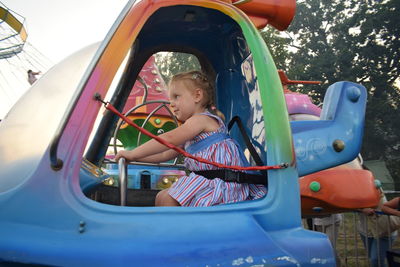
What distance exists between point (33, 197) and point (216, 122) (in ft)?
3.15

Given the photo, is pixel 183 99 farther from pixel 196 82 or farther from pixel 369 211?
pixel 369 211

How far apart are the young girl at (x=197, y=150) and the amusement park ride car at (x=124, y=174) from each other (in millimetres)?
156

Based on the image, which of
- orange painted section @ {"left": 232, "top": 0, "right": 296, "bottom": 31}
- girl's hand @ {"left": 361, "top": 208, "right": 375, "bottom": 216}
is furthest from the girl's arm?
girl's hand @ {"left": 361, "top": 208, "right": 375, "bottom": 216}

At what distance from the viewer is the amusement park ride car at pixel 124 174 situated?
109cm

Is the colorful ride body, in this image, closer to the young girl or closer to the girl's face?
the young girl

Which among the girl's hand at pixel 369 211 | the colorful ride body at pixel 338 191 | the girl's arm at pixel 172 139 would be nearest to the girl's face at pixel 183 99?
the girl's arm at pixel 172 139

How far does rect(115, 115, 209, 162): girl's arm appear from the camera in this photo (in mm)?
1555

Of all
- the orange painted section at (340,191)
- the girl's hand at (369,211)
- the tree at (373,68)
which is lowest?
the girl's hand at (369,211)

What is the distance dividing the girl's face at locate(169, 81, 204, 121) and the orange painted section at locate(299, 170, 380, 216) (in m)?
1.46

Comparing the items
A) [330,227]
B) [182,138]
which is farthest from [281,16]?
[330,227]

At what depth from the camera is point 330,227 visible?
4.88 m

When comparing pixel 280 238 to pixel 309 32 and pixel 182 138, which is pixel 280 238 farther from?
pixel 309 32

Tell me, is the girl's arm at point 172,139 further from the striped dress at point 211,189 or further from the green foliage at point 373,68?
the green foliage at point 373,68

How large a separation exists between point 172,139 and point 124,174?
0.85 ft
